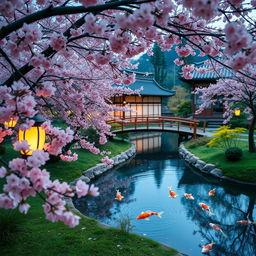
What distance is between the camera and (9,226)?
13.1ft

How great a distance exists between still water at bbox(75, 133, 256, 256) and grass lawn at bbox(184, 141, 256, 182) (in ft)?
1.84

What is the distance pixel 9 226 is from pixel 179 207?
178 inches

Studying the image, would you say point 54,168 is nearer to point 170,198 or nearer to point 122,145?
point 170,198

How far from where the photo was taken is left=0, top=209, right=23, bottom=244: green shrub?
3839mm

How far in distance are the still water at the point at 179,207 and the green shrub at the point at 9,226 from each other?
90.2 inches

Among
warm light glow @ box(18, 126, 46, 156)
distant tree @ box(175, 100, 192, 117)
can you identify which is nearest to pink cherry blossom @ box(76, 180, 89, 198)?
warm light glow @ box(18, 126, 46, 156)

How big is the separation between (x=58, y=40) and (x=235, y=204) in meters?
6.92

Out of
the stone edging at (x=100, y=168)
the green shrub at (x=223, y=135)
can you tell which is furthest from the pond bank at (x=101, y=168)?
the green shrub at (x=223, y=135)

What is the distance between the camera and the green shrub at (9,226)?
3.84 metres

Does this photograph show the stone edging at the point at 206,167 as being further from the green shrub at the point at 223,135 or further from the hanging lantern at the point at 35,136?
the hanging lantern at the point at 35,136

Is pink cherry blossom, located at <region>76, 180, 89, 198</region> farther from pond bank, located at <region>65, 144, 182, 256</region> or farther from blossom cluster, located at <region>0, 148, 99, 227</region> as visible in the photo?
pond bank, located at <region>65, 144, 182, 256</region>

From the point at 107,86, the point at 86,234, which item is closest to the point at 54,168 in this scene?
the point at 107,86

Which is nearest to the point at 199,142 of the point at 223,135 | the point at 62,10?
the point at 223,135

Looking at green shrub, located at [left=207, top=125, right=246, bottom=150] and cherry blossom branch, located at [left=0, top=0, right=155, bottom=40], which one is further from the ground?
cherry blossom branch, located at [left=0, top=0, right=155, bottom=40]
